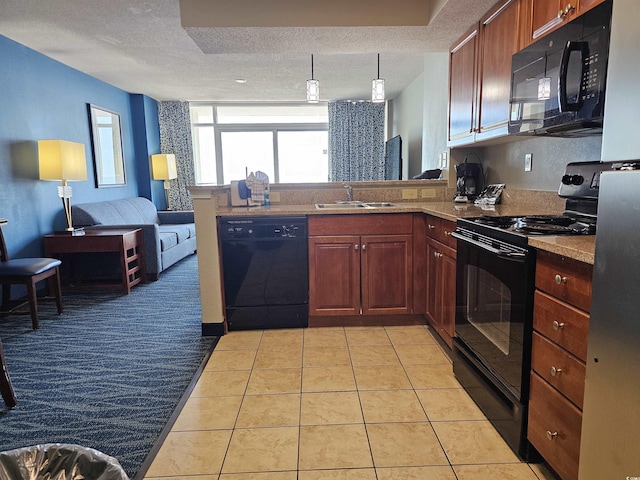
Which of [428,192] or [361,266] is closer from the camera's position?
[361,266]

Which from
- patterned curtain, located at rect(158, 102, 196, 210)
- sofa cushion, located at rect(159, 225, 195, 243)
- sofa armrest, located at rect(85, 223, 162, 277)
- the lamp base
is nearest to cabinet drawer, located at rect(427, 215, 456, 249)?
sofa armrest, located at rect(85, 223, 162, 277)

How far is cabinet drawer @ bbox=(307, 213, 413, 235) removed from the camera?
284 cm

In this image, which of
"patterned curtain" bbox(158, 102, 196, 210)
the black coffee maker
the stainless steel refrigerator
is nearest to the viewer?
the stainless steel refrigerator

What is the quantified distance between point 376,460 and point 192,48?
163 inches

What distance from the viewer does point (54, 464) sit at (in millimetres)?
1096

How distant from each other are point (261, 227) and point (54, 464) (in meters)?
1.88

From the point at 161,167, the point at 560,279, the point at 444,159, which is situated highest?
the point at 161,167

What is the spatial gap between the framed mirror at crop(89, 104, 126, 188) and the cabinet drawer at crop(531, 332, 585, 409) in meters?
5.34

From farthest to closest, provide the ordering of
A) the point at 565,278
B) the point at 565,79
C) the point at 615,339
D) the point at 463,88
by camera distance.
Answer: the point at 463,88 → the point at 565,79 → the point at 565,278 → the point at 615,339

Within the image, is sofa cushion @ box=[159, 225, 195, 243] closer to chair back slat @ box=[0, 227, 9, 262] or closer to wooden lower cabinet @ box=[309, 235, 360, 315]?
chair back slat @ box=[0, 227, 9, 262]

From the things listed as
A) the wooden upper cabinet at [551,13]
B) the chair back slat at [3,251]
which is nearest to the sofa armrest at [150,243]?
the chair back slat at [3,251]

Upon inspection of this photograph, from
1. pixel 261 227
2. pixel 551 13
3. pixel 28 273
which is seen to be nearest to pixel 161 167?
pixel 28 273

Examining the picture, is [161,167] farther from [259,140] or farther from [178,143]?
[259,140]

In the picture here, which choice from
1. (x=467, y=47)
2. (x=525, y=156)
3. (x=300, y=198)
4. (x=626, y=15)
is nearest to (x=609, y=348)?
(x=626, y=15)
